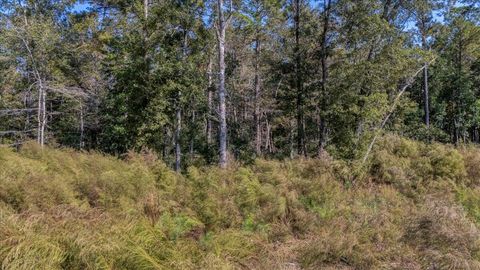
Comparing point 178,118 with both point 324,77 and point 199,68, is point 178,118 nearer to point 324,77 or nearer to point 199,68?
point 199,68

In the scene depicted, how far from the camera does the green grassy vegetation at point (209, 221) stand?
3.60 metres

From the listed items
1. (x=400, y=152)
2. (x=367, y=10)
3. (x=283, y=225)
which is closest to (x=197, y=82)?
(x=367, y=10)

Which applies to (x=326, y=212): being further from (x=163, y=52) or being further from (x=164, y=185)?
(x=163, y=52)

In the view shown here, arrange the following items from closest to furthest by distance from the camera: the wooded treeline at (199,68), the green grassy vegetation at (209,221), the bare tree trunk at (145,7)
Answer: the green grassy vegetation at (209,221), the wooded treeline at (199,68), the bare tree trunk at (145,7)

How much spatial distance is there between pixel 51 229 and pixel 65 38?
2170cm

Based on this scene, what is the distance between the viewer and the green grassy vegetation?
3602 mm

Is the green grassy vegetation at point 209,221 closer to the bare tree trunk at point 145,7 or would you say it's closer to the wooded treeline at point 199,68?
the wooded treeline at point 199,68

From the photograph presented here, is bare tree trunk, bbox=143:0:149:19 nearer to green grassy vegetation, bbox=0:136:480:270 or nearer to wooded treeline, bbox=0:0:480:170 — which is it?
wooded treeline, bbox=0:0:480:170

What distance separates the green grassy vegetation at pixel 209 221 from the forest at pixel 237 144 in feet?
0.08

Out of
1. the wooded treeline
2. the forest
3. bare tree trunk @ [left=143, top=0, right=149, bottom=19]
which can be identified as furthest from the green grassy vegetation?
bare tree trunk @ [left=143, top=0, right=149, bottom=19]

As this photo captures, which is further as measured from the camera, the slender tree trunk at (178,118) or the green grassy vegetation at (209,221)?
the slender tree trunk at (178,118)

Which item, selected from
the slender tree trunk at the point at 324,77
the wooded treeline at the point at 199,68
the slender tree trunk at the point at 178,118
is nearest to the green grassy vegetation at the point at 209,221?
the wooded treeline at the point at 199,68

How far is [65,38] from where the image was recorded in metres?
22.4

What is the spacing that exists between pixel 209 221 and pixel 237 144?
55.9 ft
